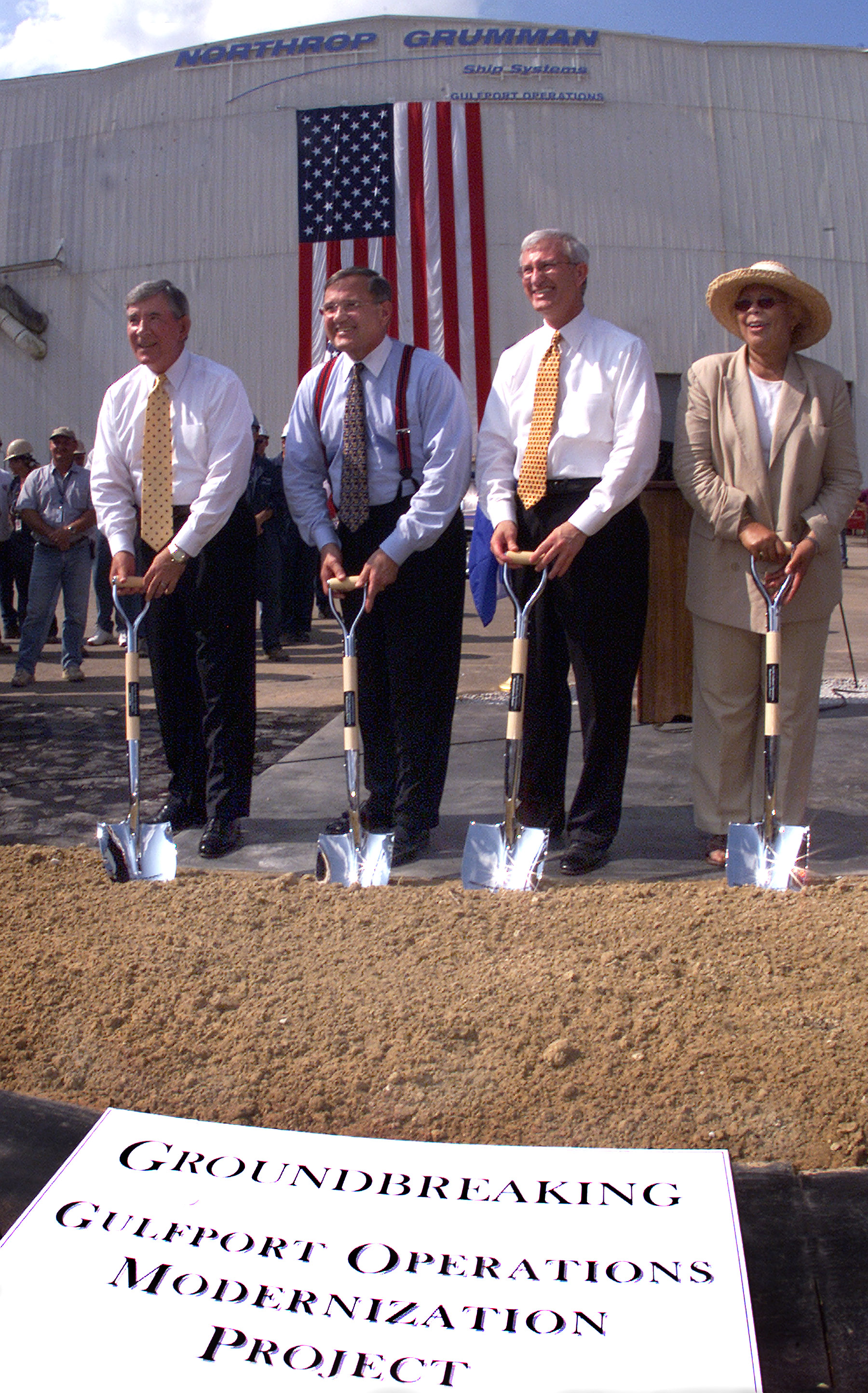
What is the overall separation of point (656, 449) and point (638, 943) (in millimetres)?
1587

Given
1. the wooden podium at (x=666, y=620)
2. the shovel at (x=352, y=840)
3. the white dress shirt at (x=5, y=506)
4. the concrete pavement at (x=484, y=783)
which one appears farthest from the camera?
the white dress shirt at (x=5, y=506)

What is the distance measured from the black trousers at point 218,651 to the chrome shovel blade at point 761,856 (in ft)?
5.52

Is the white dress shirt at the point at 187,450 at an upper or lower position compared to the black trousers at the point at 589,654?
upper

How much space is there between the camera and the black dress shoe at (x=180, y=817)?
4367mm

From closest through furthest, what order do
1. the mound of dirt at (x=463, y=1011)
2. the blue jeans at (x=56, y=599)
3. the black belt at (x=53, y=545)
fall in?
1. the mound of dirt at (x=463, y=1011)
2. the blue jeans at (x=56, y=599)
3. the black belt at (x=53, y=545)

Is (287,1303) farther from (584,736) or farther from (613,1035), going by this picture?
(584,736)

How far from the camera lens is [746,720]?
3.90m

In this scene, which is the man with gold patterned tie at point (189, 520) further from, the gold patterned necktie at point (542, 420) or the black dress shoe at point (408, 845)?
the gold patterned necktie at point (542, 420)

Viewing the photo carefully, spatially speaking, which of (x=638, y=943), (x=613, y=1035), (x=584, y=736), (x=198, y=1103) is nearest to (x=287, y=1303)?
(x=198, y=1103)

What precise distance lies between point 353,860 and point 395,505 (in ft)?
3.93

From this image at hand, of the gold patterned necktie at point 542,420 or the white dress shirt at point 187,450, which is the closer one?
the gold patterned necktie at point 542,420

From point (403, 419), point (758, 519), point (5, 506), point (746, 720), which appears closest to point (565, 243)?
point (403, 419)

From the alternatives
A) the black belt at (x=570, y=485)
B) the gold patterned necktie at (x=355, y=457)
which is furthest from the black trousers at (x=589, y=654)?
the gold patterned necktie at (x=355, y=457)

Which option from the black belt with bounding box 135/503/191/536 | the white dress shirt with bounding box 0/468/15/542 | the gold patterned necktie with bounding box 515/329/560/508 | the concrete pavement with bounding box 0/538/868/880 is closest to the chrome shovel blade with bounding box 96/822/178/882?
the concrete pavement with bounding box 0/538/868/880
